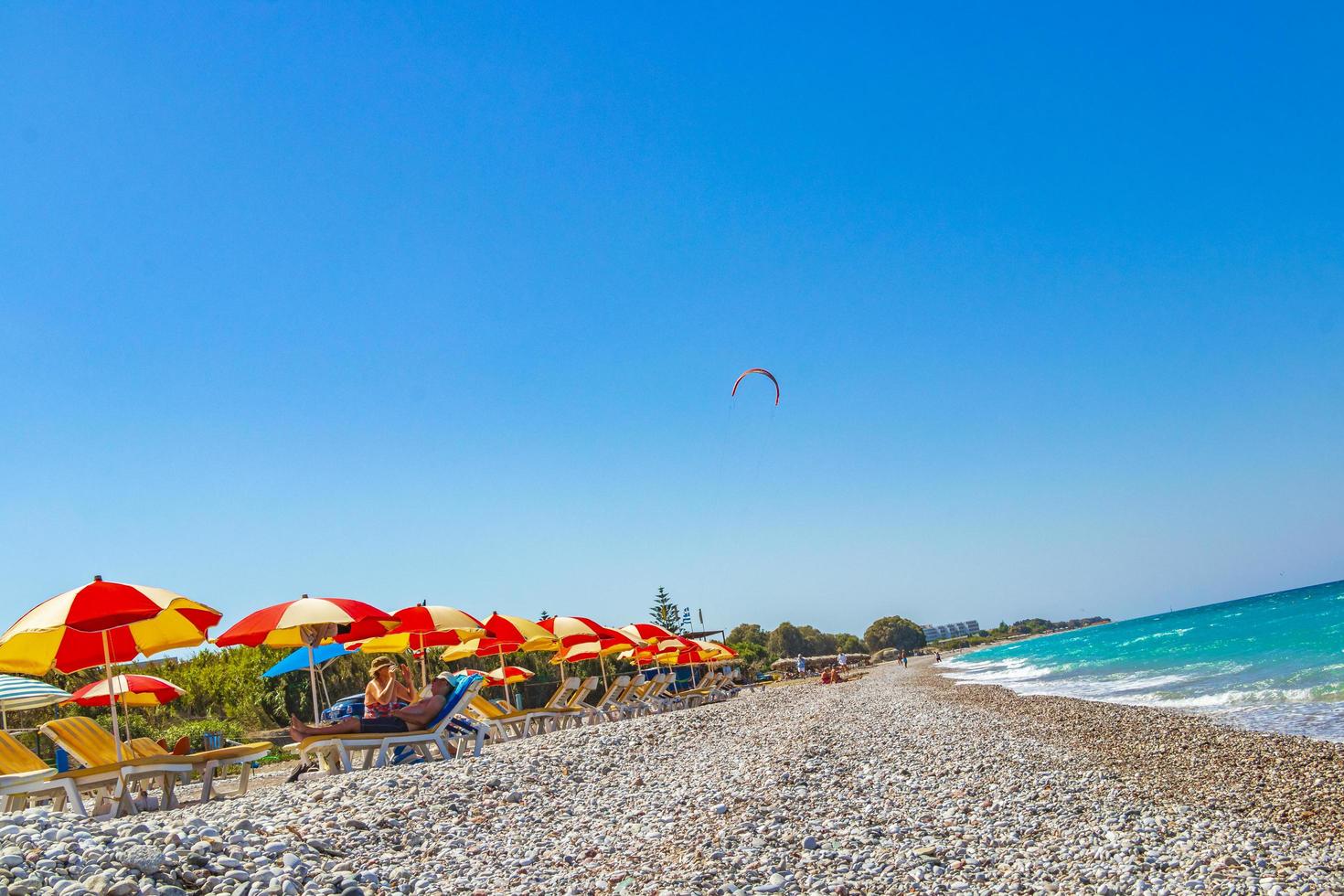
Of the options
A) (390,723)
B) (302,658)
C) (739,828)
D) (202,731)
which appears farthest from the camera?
(202,731)

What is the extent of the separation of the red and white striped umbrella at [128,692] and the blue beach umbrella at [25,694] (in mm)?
1192

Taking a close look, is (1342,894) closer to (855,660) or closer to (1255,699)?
(1255,699)

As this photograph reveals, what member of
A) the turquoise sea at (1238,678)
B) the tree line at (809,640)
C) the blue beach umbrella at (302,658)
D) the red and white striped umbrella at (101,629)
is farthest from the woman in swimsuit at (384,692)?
the tree line at (809,640)

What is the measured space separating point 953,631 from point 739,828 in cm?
16150

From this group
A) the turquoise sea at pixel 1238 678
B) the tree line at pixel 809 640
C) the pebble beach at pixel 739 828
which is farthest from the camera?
the tree line at pixel 809 640

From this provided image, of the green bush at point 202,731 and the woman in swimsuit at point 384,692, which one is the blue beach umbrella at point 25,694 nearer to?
the woman in swimsuit at point 384,692

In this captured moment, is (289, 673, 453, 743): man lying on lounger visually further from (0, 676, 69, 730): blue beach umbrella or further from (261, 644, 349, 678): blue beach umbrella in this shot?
(261, 644, 349, 678): blue beach umbrella

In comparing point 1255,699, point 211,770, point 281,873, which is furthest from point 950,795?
point 1255,699

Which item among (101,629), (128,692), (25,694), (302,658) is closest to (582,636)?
(302,658)

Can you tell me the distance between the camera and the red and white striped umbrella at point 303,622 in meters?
9.05

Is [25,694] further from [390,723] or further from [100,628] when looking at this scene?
[390,723]

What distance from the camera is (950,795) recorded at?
7.03 metres

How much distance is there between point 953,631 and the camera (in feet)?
512

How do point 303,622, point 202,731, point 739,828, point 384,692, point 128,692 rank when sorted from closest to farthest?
point 739,828 < point 303,622 < point 384,692 < point 128,692 < point 202,731
